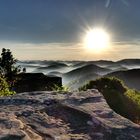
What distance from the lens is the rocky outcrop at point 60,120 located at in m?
6.77

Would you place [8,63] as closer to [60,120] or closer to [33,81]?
[33,81]

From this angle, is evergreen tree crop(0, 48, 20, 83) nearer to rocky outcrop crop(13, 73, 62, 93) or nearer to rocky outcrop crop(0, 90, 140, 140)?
rocky outcrop crop(13, 73, 62, 93)

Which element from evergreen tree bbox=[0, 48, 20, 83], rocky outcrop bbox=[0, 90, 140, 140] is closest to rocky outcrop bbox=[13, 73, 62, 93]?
evergreen tree bbox=[0, 48, 20, 83]

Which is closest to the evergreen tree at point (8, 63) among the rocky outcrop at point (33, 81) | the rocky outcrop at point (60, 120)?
the rocky outcrop at point (33, 81)

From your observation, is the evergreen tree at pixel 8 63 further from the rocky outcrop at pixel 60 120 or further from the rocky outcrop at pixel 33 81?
the rocky outcrop at pixel 60 120

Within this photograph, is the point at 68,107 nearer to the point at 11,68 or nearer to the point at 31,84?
the point at 11,68

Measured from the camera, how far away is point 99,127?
23.8ft

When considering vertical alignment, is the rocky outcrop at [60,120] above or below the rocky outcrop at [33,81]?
above

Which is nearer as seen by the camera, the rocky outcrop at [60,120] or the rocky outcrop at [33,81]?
the rocky outcrop at [60,120]

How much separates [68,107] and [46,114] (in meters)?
0.50

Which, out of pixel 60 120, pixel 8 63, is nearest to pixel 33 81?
pixel 8 63

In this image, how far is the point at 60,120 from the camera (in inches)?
293

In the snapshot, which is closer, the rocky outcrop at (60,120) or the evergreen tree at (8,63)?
the rocky outcrop at (60,120)

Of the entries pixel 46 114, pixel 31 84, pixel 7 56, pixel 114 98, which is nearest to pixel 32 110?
pixel 46 114
